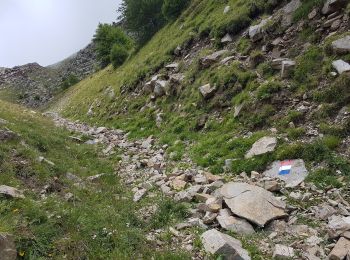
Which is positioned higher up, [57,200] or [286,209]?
[57,200]

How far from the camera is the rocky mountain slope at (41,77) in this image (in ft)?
251

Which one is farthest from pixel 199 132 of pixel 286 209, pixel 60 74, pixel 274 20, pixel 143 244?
pixel 60 74

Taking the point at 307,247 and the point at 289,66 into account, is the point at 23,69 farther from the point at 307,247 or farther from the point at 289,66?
the point at 307,247

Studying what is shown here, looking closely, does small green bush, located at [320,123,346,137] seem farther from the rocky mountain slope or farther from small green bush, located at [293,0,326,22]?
the rocky mountain slope

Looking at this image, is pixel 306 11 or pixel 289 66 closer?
pixel 289 66

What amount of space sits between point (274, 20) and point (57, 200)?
13117 mm

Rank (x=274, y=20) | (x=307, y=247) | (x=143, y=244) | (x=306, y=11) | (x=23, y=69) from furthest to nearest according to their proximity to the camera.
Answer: (x=23, y=69) < (x=274, y=20) < (x=306, y=11) < (x=143, y=244) < (x=307, y=247)

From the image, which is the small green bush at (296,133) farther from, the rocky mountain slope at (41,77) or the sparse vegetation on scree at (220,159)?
the rocky mountain slope at (41,77)

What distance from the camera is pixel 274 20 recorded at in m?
17.7

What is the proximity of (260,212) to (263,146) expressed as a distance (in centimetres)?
382

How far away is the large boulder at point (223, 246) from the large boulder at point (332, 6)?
1153 centimetres

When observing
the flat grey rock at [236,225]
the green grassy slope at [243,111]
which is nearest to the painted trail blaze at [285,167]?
the green grassy slope at [243,111]

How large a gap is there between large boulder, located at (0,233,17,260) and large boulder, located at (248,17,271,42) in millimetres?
14556

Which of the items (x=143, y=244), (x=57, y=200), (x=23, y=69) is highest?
(x=23, y=69)
